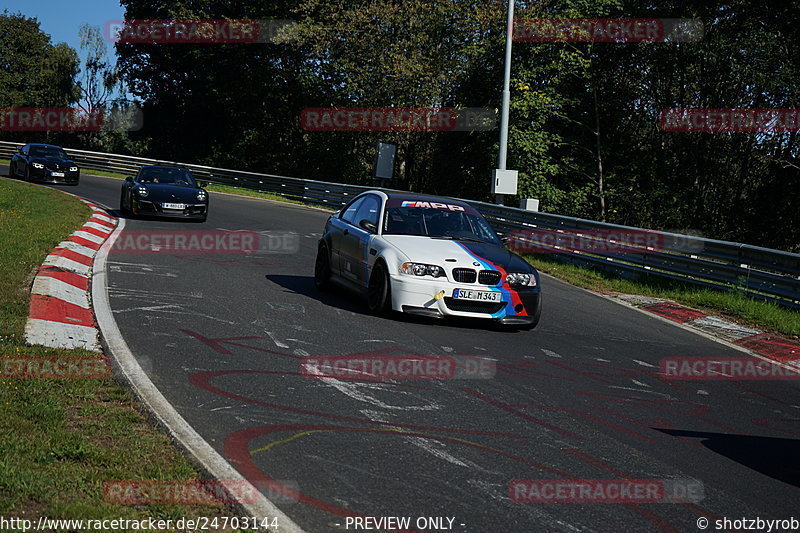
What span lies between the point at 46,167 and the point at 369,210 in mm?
24272

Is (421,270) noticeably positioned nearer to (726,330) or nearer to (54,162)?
(726,330)

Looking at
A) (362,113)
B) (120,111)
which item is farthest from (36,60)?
(362,113)

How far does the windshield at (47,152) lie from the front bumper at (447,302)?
88.5 feet

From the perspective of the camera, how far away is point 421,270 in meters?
9.73

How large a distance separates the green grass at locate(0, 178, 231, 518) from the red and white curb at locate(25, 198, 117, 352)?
337 millimetres

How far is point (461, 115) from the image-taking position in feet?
114

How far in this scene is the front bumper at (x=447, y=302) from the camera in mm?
9625

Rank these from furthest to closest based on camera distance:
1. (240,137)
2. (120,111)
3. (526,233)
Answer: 1. (120,111)
2. (240,137)
3. (526,233)

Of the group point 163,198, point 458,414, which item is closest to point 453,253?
point 458,414

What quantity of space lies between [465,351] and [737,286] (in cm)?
716

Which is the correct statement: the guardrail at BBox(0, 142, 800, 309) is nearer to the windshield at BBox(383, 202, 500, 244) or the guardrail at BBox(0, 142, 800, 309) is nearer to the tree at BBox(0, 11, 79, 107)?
the windshield at BBox(383, 202, 500, 244)

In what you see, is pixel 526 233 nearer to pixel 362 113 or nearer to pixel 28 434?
pixel 28 434

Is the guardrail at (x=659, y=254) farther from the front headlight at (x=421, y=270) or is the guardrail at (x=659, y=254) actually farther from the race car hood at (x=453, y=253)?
the front headlight at (x=421, y=270)

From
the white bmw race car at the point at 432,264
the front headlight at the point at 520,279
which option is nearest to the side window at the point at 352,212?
the white bmw race car at the point at 432,264
